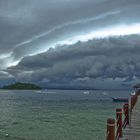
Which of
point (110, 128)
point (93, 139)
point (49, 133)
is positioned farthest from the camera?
point (49, 133)

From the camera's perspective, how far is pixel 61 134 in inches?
1425

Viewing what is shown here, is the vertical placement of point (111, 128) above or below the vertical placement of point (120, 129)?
above

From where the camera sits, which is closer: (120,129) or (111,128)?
(111,128)

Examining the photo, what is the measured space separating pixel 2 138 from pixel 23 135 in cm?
303

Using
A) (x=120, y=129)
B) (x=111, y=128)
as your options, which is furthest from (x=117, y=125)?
(x=111, y=128)

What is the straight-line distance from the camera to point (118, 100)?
440 feet

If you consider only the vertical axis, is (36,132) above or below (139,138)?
below

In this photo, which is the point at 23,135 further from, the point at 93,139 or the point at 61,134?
the point at 93,139

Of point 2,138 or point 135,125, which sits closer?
point 135,125

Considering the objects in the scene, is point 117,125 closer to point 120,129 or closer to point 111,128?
point 120,129

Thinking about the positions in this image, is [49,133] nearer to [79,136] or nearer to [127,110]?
[79,136]

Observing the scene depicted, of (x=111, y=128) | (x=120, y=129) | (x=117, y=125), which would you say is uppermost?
(x=111, y=128)

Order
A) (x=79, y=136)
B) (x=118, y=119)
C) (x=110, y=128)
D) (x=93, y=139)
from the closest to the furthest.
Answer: (x=110, y=128)
(x=118, y=119)
(x=93, y=139)
(x=79, y=136)

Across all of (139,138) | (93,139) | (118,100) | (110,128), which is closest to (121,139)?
(139,138)
